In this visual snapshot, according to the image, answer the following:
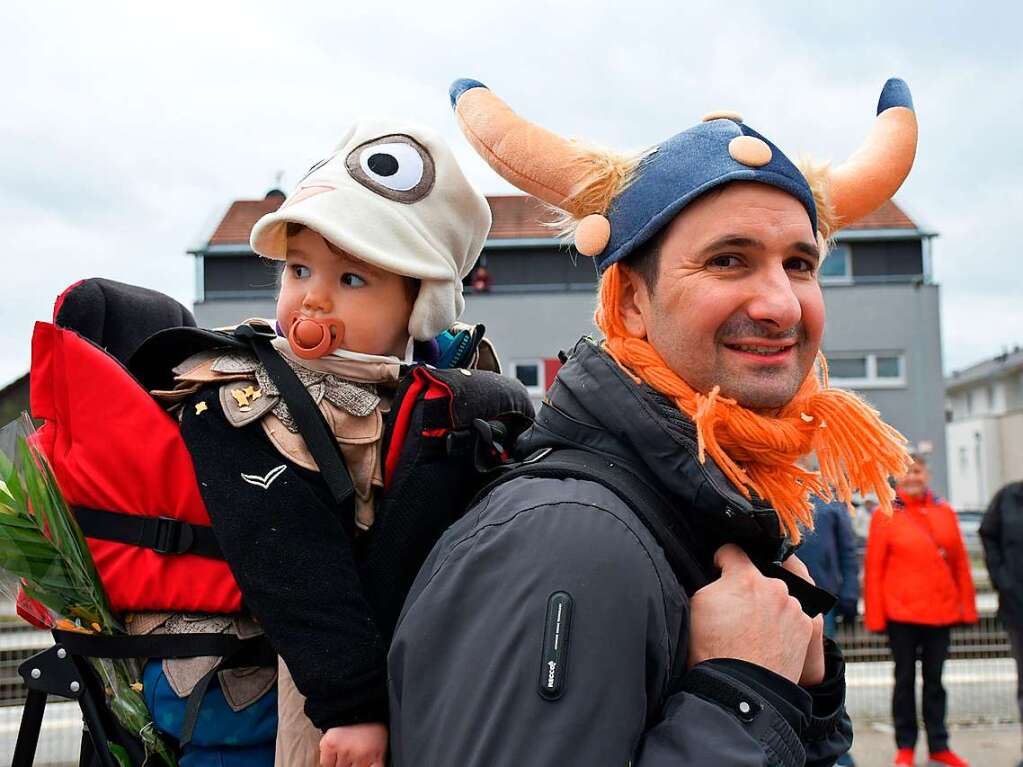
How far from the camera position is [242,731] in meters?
1.86

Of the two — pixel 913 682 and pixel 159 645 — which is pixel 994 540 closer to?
pixel 913 682

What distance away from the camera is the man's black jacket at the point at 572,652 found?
1.23m

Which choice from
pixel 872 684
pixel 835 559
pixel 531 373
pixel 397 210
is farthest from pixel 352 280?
pixel 531 373

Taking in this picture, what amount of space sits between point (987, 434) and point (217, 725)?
113 feet

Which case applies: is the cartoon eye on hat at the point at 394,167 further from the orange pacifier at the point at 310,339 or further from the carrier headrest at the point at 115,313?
the carrier headrest at the point at 115,313

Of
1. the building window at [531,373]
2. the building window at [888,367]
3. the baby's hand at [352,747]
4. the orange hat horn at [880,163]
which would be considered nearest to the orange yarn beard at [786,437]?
the orange hat horn at [880,163]

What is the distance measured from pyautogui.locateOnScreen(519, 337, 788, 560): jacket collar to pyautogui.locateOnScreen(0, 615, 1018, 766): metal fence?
5.55 m

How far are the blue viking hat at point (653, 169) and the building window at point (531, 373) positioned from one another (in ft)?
66.8

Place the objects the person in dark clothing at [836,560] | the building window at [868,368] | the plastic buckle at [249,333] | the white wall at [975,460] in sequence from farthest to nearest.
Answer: the white wall at [975,460], the building window at [868,368], the person in dark clothing at [836,560], the plastic buckle at [249,333]

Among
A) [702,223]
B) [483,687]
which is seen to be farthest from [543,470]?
[702,223]

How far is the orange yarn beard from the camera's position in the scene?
160 centimetres

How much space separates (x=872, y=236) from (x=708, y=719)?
78.8 ft

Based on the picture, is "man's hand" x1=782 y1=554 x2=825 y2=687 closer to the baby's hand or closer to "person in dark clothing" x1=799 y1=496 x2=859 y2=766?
the baby's hand

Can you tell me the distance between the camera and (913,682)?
593 centimetres
